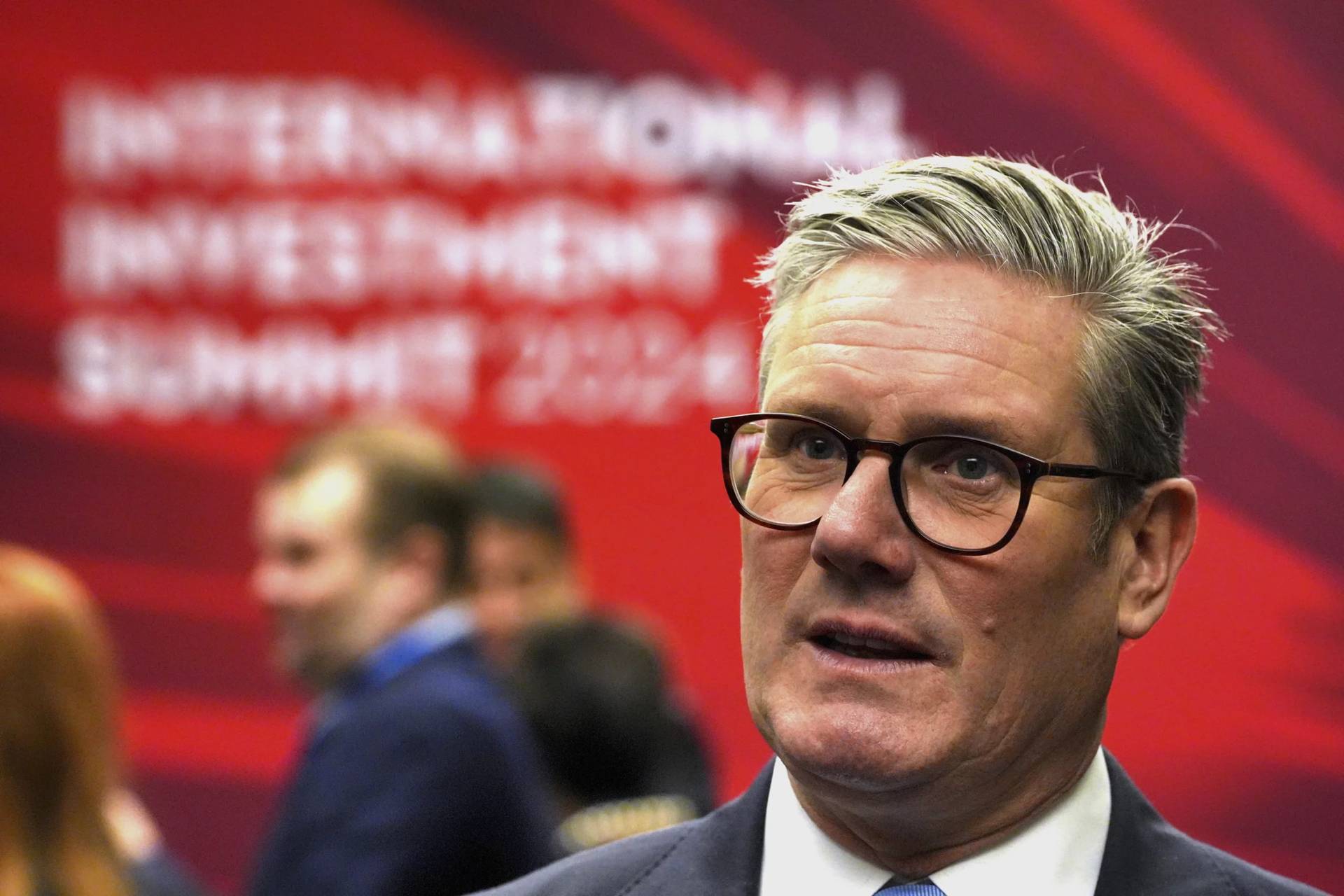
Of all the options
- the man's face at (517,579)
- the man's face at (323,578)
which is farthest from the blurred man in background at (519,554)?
the man's face at (323,578)

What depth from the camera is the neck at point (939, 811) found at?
1.52 m

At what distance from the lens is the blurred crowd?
2725 mm

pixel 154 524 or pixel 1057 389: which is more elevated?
pixel 1057 389

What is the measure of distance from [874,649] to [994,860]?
226mm

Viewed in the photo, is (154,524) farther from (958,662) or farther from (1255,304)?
(958,662)

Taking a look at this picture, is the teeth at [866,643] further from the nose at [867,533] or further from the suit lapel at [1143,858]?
the suit lapel at [1143,858]

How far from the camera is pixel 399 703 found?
3113 millimetres

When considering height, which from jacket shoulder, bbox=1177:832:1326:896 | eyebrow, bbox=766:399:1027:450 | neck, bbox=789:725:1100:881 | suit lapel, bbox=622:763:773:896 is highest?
eyebrow, bbox=766:399:1027:450

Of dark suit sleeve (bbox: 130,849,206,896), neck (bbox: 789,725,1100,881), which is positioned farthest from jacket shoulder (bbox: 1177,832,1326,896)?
dark suit sleeve (bbox: 130,849,206,896)

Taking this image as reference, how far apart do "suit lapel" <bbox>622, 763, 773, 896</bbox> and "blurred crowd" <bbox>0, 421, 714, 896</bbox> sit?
1.30m

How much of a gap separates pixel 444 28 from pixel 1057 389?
3.58 m

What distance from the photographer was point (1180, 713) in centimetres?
416

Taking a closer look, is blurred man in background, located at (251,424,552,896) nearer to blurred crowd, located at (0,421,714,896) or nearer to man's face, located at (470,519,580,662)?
blurred crowd, located at (0,421,714,896)

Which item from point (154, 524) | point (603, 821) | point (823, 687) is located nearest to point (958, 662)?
point (823, 687)
